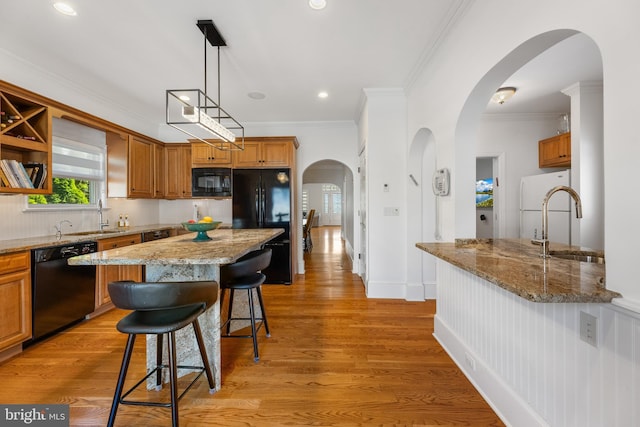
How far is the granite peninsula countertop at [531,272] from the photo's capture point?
3.14 feet

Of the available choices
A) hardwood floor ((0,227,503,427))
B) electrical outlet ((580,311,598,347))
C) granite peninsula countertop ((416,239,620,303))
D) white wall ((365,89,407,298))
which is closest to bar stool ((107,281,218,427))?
hardwood floor ((0,227,503,427))

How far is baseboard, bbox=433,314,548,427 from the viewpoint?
138 cm

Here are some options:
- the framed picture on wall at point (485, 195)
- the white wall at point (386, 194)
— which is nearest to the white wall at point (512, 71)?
the white wall at point (386, 194)

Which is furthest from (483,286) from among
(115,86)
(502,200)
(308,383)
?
(115,86)

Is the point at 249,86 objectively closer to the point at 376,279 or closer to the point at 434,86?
the point at 434,86

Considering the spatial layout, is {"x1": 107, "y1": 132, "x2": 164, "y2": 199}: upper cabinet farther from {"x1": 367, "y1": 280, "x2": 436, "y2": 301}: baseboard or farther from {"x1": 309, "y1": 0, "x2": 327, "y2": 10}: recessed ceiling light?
{"x1": 367, "y1": 280, "x2": 436, "y2": 301}: baseboard

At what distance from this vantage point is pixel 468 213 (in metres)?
2.16

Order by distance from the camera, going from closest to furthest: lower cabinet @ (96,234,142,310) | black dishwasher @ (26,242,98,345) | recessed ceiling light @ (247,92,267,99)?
black dishwasher @ (26,242,98,345), lower cabinet @ (96,234,142,310), recessed ceiling light @ (247,92,267,99)

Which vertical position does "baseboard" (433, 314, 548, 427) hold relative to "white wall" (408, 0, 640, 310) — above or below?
below

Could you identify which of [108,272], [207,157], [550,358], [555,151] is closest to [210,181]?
[207,157]

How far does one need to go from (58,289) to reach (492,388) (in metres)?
3.63

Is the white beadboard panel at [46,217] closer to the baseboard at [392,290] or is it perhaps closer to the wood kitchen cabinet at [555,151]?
the baseboard at [392,290]

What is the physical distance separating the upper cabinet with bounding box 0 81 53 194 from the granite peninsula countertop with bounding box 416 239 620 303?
3.62m

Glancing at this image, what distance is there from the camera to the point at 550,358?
1.24 meters
